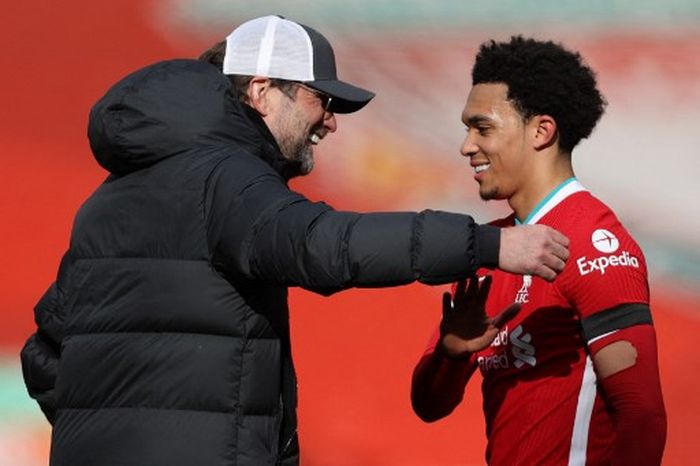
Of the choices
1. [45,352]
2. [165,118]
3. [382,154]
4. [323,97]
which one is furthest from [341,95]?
[382,154]

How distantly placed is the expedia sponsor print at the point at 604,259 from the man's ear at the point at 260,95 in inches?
22.8

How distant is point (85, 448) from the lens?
7.10 ft

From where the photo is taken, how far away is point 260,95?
7.84ft

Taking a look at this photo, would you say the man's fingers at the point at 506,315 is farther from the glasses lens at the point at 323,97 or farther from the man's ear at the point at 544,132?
the glasses lens at the point at 323,97

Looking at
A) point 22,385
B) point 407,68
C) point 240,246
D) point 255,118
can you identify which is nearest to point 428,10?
point 407,68

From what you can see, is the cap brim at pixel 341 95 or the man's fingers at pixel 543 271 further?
the cap brim at pixel 341 95

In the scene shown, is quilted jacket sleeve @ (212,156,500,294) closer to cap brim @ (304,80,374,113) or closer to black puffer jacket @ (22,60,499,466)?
black puffer jacket @ (22,60,499,466)

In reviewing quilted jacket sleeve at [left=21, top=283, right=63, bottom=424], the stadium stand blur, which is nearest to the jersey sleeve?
quilted jacket sleeve at [left=21, top=283, right=63, bottom=424]

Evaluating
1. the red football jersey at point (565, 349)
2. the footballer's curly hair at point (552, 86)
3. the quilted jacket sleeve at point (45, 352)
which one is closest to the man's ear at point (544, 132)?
the footballer's curly hair at point (552, 86)

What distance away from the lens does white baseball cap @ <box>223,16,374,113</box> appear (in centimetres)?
238

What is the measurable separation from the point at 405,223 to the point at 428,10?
7.19 feet

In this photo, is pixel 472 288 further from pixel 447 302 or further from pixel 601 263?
pixel 601 263

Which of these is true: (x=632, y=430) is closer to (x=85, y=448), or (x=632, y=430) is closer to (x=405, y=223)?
(x=405, y=223)

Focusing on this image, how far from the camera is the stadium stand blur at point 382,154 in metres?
4.00
